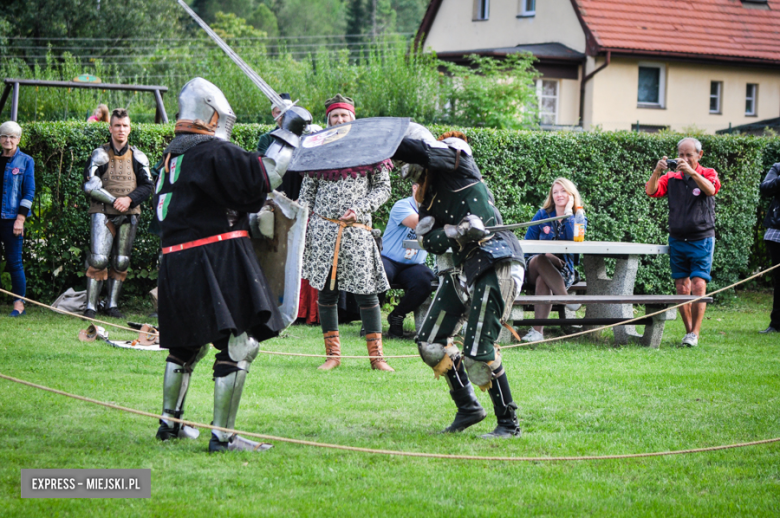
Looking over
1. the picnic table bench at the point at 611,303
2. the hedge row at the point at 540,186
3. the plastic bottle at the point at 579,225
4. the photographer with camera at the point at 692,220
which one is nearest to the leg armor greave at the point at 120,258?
the hedge row at the point at 540,186

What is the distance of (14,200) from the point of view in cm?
861

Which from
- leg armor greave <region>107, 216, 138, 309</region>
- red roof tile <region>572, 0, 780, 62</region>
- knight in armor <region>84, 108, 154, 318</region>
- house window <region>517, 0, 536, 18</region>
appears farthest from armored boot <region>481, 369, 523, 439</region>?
house window <region>517, 0, 536, 18</region>

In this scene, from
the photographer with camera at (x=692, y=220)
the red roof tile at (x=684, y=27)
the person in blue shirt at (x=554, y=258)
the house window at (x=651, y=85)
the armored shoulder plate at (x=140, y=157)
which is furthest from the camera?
the house window at (x=651, y=85)

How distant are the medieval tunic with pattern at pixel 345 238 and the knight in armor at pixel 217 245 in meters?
2.31

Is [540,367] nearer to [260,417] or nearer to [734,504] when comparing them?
[260,417]

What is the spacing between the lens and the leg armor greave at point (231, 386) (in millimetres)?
4152

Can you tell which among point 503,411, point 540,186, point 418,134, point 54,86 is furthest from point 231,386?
point 54,86

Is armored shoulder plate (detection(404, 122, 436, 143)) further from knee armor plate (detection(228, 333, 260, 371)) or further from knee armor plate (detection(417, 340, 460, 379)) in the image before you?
knee armor plate (detection(228, 333, 260, 371))

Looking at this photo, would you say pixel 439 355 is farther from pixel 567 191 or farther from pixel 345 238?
pixel 567 191

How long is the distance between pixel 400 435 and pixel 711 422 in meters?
1.88

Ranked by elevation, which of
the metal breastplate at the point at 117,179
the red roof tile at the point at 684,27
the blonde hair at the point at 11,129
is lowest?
the metal breastplate at the point at 117,179

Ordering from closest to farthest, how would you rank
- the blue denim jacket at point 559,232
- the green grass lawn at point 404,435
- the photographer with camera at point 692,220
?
the green grass lawn at point 404,435 < the photographer with camera at point 692,220 < the blue denim jacket at point 559,232

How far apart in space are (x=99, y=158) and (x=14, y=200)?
95 cm

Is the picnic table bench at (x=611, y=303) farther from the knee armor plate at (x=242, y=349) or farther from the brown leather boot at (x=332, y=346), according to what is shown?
the knee armor plate at (x=242, y=349)
